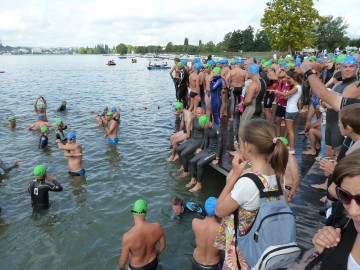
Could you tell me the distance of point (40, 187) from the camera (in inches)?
270

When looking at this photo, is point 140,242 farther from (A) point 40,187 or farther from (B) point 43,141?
(B) point 43,141

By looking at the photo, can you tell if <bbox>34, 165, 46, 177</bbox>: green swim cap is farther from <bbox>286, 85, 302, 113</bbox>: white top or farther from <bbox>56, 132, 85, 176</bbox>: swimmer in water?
<bbox>286, 85, 302, 113</bbox>: white top

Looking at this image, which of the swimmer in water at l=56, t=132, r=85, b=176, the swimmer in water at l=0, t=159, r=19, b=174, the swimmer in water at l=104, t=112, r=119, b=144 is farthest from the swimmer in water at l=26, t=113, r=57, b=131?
the swimmer in water at l=56, t=132, r=85, b=176

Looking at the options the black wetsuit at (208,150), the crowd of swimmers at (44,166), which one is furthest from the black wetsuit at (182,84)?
the black wetsuit at (208,150)

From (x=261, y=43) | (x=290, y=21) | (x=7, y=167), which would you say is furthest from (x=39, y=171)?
(x=261, y=43)

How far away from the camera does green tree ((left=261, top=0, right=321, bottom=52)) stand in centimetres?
2998

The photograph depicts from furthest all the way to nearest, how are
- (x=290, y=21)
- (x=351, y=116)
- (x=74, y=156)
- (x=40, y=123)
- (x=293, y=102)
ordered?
1. (x=290, y=21)
2. (x=40, y=123)
3. (x=74, y=156)
4. (x=293, y=102)
5. (x=351, y=116)

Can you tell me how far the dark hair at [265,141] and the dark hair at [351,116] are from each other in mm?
730

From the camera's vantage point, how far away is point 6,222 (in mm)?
6895

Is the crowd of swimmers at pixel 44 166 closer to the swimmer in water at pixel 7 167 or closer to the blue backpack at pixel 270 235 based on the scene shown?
the swimmer in water at pixel 7 167

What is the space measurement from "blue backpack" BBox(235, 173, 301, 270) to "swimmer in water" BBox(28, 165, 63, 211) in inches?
226

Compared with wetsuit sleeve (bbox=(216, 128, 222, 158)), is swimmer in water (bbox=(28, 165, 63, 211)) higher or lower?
lower

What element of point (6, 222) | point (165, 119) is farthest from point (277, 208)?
point (165, 119)

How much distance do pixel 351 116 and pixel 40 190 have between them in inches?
263
